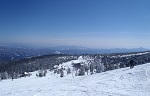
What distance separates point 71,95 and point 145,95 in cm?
1424

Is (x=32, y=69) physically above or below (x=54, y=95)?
below

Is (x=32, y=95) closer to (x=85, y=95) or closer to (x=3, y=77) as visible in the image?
(x=85, y=95)

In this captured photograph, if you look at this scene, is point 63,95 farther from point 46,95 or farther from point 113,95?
point 113,95

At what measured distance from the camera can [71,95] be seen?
98.7ft

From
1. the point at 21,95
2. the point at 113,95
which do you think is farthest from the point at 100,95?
the point at 21,95

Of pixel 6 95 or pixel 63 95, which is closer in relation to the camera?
pixel 63 95

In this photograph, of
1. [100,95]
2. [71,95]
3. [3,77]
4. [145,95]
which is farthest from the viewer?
[3,77]

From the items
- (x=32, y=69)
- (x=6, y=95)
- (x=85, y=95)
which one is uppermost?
(x=85, y=95)

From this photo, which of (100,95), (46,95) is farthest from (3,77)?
(100,95)

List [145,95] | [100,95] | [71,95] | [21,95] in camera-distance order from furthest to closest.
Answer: [21,95] < [71,95] < [100,95] < [145,95]

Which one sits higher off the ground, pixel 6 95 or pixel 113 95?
pixel 113 95

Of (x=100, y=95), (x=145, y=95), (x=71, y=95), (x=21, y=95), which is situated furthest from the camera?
(x=21, y=95)

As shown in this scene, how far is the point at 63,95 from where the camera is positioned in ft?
100

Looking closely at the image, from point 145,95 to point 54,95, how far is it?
18280mm
